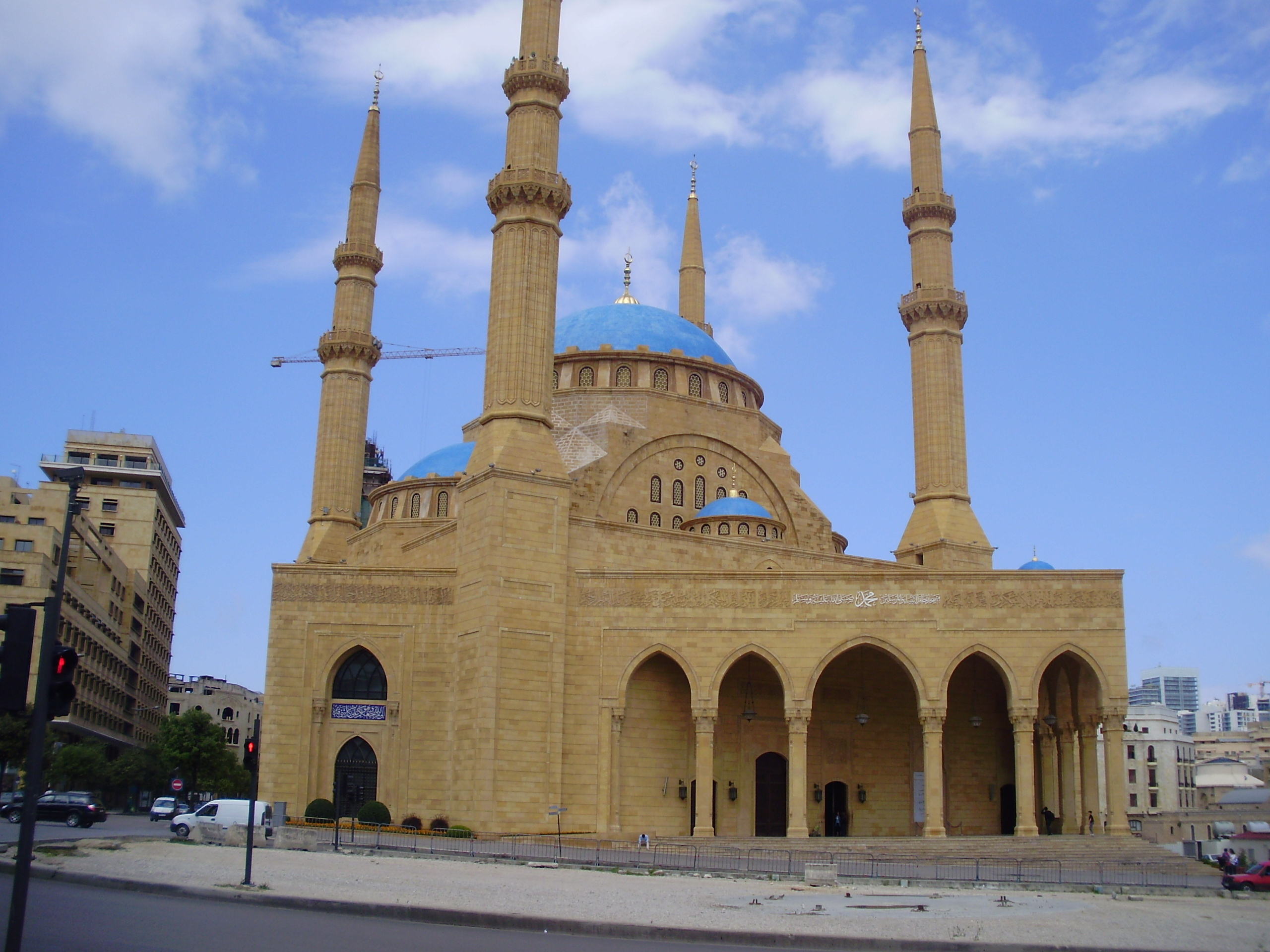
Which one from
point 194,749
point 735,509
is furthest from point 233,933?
point 194,749

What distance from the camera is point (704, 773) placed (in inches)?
1163

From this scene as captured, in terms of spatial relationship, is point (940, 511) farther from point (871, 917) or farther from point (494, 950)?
point (494, 950)

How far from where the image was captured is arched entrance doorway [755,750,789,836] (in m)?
32.0

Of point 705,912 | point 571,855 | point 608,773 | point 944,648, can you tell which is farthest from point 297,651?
point 705,912

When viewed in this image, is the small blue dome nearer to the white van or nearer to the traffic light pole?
the white van

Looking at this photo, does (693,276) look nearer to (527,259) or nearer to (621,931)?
(527,259)

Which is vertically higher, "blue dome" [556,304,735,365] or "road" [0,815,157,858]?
"blue dome" [556,304,735,365]

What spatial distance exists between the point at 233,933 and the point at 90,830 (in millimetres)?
19831

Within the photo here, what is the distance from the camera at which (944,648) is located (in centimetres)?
2986

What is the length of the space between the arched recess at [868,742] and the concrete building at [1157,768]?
4134 cm

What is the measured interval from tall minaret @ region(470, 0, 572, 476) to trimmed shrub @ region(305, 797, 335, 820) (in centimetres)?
903

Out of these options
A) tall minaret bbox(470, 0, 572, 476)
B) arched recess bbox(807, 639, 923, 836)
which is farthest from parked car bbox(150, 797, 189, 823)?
arched recess bbox(807, 639, 923, 836)

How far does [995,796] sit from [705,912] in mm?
21363

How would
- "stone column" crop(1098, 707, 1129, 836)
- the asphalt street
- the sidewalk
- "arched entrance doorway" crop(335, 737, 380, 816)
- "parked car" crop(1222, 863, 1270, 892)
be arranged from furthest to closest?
1. "arched entrance doorway" crop(335, 737, 380, 816)
2. "stone column" crop(1098, 707, 1129, 836)
3. the asphalt street
4. "parked car" crop(1222, 863, 1270, 892)
5. the sidewalk
